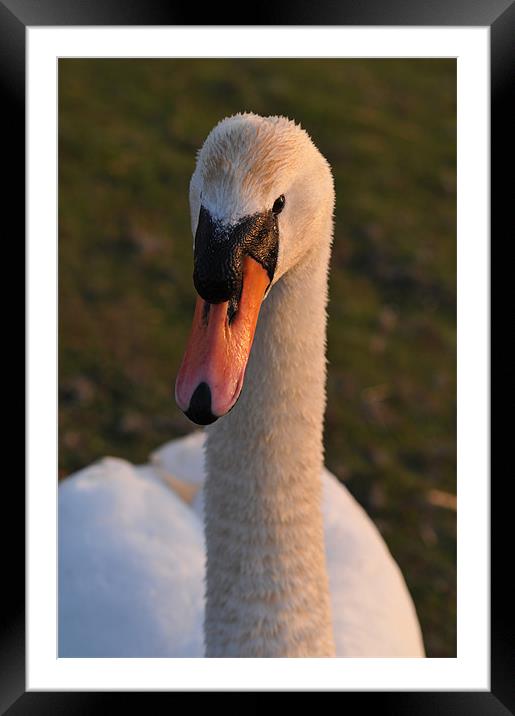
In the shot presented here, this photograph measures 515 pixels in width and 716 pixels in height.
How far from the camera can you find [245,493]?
224 centimetres

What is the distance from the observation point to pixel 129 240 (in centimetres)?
559

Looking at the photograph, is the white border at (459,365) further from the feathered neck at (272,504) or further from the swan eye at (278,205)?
the swan eye at (278,205)

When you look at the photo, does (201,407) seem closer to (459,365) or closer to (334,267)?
(459,365)

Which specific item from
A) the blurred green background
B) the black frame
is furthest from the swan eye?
the blurred green background

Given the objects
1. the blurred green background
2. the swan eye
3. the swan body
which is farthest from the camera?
the blurred green background

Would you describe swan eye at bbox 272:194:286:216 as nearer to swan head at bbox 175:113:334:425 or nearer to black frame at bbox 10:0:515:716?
swan head at bbox 175:113:334:425

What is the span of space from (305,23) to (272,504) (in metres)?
1.10

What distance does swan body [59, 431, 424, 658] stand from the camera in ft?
9.19

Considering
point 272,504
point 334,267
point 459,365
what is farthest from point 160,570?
point 334,267

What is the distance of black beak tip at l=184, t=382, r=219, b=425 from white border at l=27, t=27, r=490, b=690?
74 cm

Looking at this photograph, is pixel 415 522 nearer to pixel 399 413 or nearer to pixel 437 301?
pixel 399 413

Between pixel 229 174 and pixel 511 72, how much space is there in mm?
897

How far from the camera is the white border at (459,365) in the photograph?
7.57 ft

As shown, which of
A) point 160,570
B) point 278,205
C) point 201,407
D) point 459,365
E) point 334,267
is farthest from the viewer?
point 334,267
